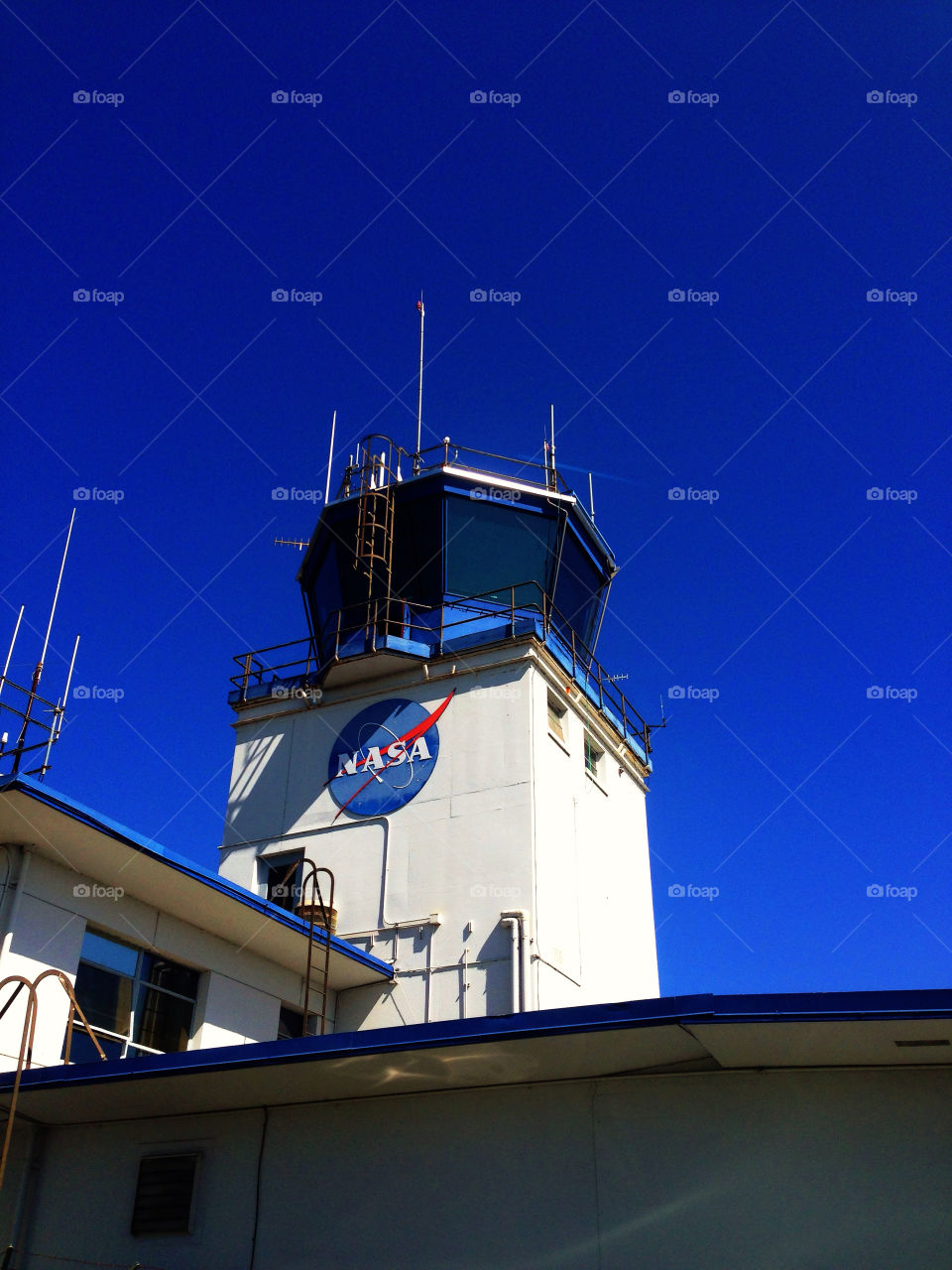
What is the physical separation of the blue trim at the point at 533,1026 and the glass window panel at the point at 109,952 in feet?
9.62

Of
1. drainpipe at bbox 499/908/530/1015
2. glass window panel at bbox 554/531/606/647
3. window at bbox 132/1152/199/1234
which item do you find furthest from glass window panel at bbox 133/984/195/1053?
glass window panel at bbox 554/531/606/647

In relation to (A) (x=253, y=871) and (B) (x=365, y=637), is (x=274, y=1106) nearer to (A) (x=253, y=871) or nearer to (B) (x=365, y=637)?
(A) (x=253, y=871)

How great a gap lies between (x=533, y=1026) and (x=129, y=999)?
752cm

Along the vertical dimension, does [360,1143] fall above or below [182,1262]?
above

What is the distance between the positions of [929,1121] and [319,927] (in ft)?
36.5

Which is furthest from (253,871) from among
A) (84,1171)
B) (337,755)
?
(84,1171)

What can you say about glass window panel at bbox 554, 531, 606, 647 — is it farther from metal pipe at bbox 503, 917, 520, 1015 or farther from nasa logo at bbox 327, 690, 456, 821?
metal pipe at bbox 503, 917, 520, 1015

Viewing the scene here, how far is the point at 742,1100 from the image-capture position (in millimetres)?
9898

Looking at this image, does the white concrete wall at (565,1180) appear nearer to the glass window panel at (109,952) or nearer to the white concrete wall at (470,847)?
the glass window panel at (109,952)

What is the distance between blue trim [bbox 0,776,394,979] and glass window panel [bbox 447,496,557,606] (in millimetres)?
8421

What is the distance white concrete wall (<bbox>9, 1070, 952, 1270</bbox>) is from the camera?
30.3 ft

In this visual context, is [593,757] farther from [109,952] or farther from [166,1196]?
[166,1196]

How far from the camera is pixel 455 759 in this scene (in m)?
20.7

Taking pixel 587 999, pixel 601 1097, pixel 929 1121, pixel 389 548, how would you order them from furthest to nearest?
pixel 389 548, pixel 587 999, pixel 601 1097, pixel 929 1121
